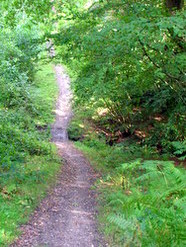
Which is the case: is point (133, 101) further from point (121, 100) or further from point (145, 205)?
point (145, 205)

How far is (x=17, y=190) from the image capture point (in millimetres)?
8719

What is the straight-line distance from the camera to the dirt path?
6580 millimetres

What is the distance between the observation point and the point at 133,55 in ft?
31.1

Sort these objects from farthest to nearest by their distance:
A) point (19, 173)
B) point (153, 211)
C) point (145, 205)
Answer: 1. point (19, 173)
2. point (145, 205)
3. point (153, 211)

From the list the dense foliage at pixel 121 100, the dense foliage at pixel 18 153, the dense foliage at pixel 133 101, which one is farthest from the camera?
the dense foliage at pixel 18 153

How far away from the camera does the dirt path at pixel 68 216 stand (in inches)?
259

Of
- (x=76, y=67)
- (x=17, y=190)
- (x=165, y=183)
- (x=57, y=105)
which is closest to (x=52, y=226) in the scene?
(x=17, y=190)

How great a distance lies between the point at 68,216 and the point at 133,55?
16.1 ft

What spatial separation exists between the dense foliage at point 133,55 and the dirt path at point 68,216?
2995 mm

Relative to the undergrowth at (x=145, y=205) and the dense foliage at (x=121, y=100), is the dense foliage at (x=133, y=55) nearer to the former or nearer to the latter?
the dense foliage at (x=121, y=100)

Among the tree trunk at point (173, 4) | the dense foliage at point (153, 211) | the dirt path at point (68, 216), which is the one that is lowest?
the dirt path at point (68, 216)

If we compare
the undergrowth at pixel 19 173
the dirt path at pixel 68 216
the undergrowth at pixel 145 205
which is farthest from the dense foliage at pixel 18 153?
the undergrowth at pixel 145 205

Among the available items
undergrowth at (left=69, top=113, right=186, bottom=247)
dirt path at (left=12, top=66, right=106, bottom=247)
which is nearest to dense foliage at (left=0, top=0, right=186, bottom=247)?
undergrowth at (left=69, top=113, right=186, bottom=247)

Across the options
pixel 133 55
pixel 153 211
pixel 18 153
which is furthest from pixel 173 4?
pixel 153 211
